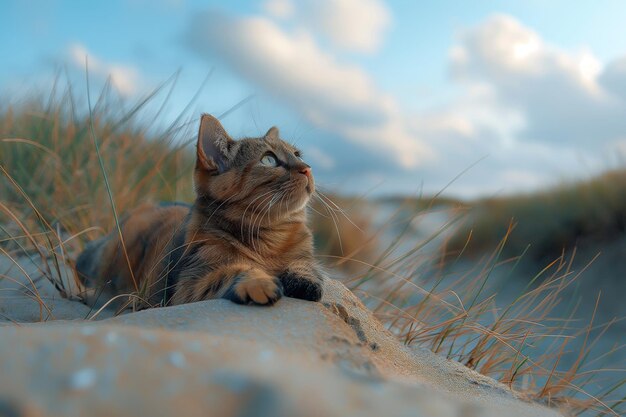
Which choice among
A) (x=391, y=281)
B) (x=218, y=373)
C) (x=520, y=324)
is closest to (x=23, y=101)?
(x=391, y=281)

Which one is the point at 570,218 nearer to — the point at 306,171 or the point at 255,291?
the point at 306,171

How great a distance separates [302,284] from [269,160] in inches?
27.9

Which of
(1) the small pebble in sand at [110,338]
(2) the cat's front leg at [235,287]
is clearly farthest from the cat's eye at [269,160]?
(1) the small pebble in sand at [110,338]

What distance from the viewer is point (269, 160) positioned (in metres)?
2.58

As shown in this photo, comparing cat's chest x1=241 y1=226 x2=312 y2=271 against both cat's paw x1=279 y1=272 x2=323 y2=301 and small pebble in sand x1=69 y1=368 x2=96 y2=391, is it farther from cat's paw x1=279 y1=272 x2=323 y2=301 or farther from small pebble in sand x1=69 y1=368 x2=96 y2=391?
small pebble in sand x1=69 y1=368 x2=96 y2=391

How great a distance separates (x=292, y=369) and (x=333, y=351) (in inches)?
15.7

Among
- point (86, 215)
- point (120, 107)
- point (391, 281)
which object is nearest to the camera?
point (391, 281)

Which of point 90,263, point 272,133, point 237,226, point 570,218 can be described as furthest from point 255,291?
point 570,218

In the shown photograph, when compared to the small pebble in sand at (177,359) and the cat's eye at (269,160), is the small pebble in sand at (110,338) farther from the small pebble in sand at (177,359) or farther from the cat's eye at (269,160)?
the cat's eye at (269,160)

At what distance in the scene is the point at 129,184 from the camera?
16.9 ft

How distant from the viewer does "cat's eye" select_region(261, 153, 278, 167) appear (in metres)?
2.55

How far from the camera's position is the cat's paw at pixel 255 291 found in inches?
75.6

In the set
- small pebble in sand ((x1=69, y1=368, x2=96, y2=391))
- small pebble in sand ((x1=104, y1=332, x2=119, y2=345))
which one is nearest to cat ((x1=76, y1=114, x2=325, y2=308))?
small pebble in sand ((x1=104, y1=332, x2=119, y2=345))

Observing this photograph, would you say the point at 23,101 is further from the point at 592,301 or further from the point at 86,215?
the point at 592,301
